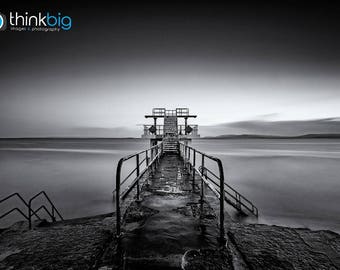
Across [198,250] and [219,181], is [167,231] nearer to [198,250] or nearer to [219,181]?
[198,250]

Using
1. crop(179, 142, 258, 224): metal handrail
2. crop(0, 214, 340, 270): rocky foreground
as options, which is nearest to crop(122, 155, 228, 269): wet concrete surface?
crop(0, 214, 340, 270): rocky foreground

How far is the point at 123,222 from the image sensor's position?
3.19 metres

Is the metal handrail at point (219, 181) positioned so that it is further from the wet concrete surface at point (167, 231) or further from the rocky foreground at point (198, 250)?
the rocky foreground at point (198, 250)

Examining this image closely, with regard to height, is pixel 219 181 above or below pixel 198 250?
below

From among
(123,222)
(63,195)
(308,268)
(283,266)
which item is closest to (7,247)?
(123,222)

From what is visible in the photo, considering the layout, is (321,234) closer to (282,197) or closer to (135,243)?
(135,243)

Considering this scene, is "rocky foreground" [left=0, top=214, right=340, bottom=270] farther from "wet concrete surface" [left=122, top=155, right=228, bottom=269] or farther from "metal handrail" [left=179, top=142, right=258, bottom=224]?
"metal handrail" [left=179, top=142, right=258, bottom=224]

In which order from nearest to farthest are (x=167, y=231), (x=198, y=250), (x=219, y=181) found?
(x=198, y=250), (x=167, y=231), (x=219, y=181)

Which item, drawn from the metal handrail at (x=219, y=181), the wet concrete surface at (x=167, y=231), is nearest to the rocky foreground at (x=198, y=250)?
the wet concrete surface at (x=167, y=231)

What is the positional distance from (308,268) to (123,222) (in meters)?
2.77

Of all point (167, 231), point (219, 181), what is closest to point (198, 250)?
point (167, 231)

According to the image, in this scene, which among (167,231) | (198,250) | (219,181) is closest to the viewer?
(198,250)

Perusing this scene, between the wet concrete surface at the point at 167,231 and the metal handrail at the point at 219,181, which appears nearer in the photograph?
the wet concrete surface at the point at 167,231

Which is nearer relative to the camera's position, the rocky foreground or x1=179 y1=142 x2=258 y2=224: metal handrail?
the rocky foreground
